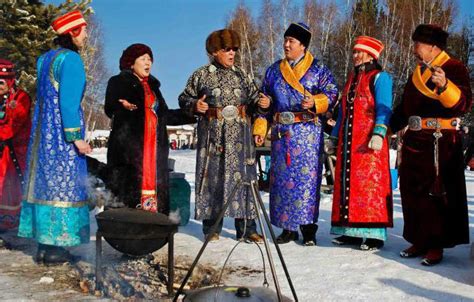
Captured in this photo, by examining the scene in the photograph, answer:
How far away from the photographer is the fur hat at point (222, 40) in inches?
204

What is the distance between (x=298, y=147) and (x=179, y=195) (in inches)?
72.8

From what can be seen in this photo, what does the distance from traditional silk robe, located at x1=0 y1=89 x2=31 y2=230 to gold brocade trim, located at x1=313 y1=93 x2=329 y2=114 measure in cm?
300

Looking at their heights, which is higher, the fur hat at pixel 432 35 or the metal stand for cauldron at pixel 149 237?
the fur hat at pixel 432 35

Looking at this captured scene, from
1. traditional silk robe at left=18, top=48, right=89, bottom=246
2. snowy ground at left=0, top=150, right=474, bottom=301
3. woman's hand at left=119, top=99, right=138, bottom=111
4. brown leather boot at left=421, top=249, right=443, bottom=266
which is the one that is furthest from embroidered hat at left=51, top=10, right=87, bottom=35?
brown leather boot at left=421, top=249, right=443, bottom=266

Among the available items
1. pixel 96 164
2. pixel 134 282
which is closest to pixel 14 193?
pixel 96 164

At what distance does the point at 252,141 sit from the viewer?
533 centimetres

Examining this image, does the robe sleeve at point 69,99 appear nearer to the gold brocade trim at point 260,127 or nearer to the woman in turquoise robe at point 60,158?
the woman in turquoise robe at point 60,158

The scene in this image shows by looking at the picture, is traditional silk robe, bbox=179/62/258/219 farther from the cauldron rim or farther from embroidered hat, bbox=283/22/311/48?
the cauldron rim

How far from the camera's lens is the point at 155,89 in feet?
16.4

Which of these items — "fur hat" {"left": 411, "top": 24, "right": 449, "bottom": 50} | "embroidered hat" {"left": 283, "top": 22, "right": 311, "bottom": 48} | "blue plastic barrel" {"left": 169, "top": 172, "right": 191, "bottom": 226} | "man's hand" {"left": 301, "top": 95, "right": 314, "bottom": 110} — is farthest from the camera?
"blue plastic barrel" {"left": 169, "top": 172, "right": 191, "bottom": 226}

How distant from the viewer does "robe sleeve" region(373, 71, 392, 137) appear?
4699 millimetres

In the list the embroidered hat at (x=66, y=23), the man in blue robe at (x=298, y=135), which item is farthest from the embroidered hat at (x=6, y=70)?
the man in blue robe at (x=298, y=135)

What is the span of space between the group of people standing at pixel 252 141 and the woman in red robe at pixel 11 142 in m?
0.01

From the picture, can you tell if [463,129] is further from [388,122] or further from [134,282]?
[134,282]
